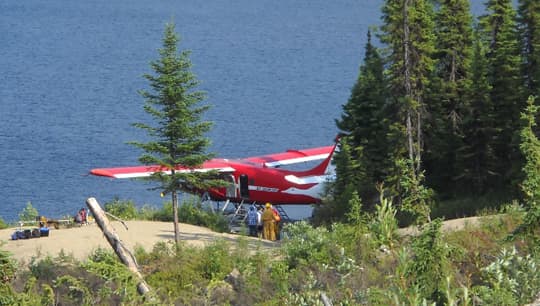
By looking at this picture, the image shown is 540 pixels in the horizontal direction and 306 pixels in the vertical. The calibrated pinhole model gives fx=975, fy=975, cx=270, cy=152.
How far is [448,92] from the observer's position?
34.1 metres

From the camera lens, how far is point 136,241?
26781 millimetres

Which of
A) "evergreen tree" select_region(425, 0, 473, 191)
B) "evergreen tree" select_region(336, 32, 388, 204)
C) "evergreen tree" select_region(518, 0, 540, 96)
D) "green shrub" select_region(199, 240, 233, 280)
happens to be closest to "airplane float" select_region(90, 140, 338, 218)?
"evergreen tree" select_region(336, 32, 388, 204)

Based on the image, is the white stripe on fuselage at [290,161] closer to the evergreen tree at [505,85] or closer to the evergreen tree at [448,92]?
the evergreen tree at [448,92]

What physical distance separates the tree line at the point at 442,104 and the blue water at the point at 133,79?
9056 mm

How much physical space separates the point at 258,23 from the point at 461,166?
7850 centimetres

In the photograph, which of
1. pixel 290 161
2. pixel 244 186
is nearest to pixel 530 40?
pixel 244 186

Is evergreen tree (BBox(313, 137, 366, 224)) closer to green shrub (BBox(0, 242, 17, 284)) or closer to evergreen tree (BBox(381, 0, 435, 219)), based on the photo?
evergreen tree (BBox(381, 0, 435, 219))

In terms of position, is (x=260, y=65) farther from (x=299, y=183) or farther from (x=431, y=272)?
(x=431, y=272)

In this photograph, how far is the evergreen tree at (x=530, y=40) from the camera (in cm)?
3123

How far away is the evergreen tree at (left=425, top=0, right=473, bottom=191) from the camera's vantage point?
3372 cm

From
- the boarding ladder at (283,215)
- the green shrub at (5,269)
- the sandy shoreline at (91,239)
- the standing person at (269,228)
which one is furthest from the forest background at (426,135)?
the boarding ladder at (283,215)

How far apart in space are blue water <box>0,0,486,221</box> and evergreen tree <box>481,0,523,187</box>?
12.5 m

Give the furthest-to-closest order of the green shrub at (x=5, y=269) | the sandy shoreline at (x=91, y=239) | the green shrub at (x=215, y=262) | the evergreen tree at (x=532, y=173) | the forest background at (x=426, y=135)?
the sandy shoreline at (x=91, y=239) → the green shrub at (x=215, y=262) → the forest background at (x=426, y=135) → the green shrub at (x=5, y=269) → the evergreen tree at (x=532, y=173)

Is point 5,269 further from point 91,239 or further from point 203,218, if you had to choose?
point 203,218
